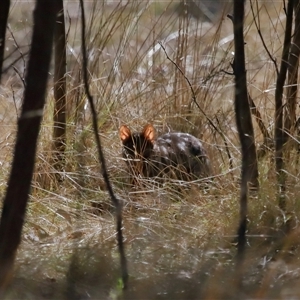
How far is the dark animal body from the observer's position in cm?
381

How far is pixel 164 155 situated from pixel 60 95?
2.16 feet

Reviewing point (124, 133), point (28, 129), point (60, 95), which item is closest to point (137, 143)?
point (124, 133)

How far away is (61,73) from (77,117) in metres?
0.27

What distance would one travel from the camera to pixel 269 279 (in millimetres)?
2625

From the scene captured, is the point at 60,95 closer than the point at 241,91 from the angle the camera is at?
No

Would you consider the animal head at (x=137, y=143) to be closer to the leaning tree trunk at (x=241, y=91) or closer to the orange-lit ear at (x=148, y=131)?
the orange-lit ear at (x=148, y=131)

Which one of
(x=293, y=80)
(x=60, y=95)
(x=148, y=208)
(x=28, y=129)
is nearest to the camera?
(x=28, y=129)

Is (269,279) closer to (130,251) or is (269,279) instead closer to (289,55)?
(130,251)

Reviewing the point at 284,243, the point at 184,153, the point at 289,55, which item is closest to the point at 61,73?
the point at 184,153

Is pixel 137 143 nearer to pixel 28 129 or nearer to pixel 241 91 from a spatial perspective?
pixel 241 91

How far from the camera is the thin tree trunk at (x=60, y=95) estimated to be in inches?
151

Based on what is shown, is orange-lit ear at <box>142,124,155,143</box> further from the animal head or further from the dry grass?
the dry grass

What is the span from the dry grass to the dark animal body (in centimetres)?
8

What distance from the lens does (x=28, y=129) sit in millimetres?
2264
